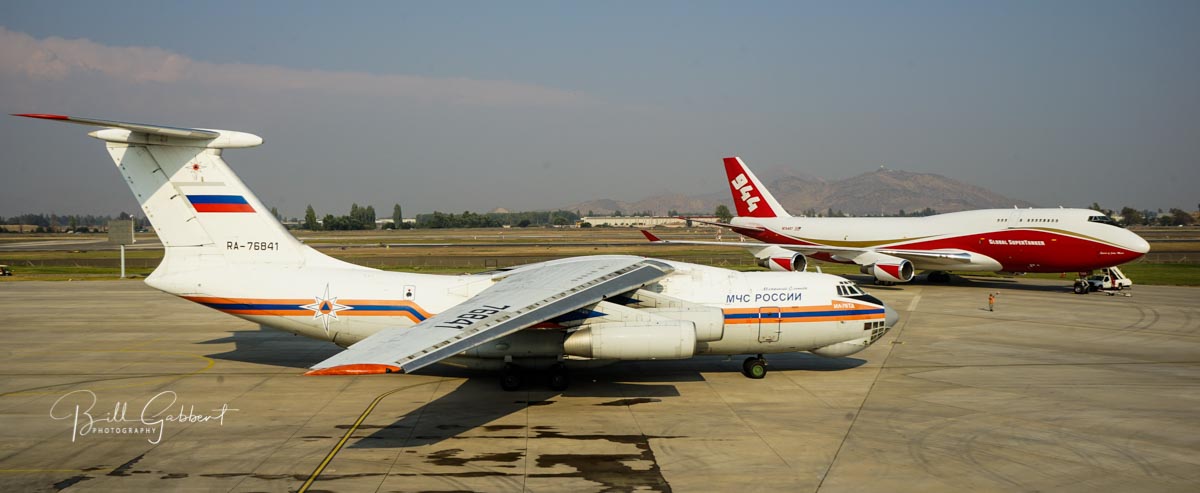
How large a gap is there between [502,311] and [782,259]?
90.6 feet

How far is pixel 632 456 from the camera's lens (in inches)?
468

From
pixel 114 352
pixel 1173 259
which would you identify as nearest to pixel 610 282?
pixel 114 352

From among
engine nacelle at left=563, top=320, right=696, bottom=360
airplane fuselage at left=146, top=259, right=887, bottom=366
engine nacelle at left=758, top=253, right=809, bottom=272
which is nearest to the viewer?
engine nacelle at left=563, top=320, right=696, bottom=360

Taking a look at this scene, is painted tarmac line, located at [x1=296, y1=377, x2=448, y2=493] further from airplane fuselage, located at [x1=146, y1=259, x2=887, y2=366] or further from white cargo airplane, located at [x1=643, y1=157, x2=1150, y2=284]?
white cargo airplane, located at [x1=643, y1=157, x2=1150, y2=284]

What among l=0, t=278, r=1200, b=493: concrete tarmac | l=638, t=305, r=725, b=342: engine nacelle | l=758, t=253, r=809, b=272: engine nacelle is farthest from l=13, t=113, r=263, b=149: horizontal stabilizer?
l=758, t=253, r=809, b=272: engine nacelle

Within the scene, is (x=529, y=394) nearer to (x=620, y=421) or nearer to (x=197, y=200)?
(x=620, y=421)

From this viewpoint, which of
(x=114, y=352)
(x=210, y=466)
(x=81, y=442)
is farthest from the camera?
(x=114, y=352)

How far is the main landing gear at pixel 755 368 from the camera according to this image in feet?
58.5

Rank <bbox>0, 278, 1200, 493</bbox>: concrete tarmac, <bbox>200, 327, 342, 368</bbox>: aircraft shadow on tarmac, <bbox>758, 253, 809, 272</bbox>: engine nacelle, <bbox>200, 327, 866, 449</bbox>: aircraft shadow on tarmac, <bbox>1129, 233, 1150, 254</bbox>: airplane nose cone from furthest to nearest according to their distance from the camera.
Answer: <bbox>758, 253, 809, 272</bbox>: engine nacelle
<bbox>1129, 233, 1150, 254</bbox>: airplane nose cone
<bbox>200, 327, 342, 368</bbox>: aircraft shadow on tarmac
<bbox>200, 327, 866, 449</bbox>: aircraft shadow on tarmac
<bbox>0, 278, 1200, 493</bbox>: concrete tarmac

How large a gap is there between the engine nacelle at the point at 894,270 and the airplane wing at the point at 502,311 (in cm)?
2390

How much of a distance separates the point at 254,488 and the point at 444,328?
340 centimetres

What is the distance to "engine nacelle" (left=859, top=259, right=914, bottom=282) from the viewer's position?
3738 centimetres

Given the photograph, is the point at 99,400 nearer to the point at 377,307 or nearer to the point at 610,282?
the point at 377,307

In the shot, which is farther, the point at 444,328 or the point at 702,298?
the point at 702,298
